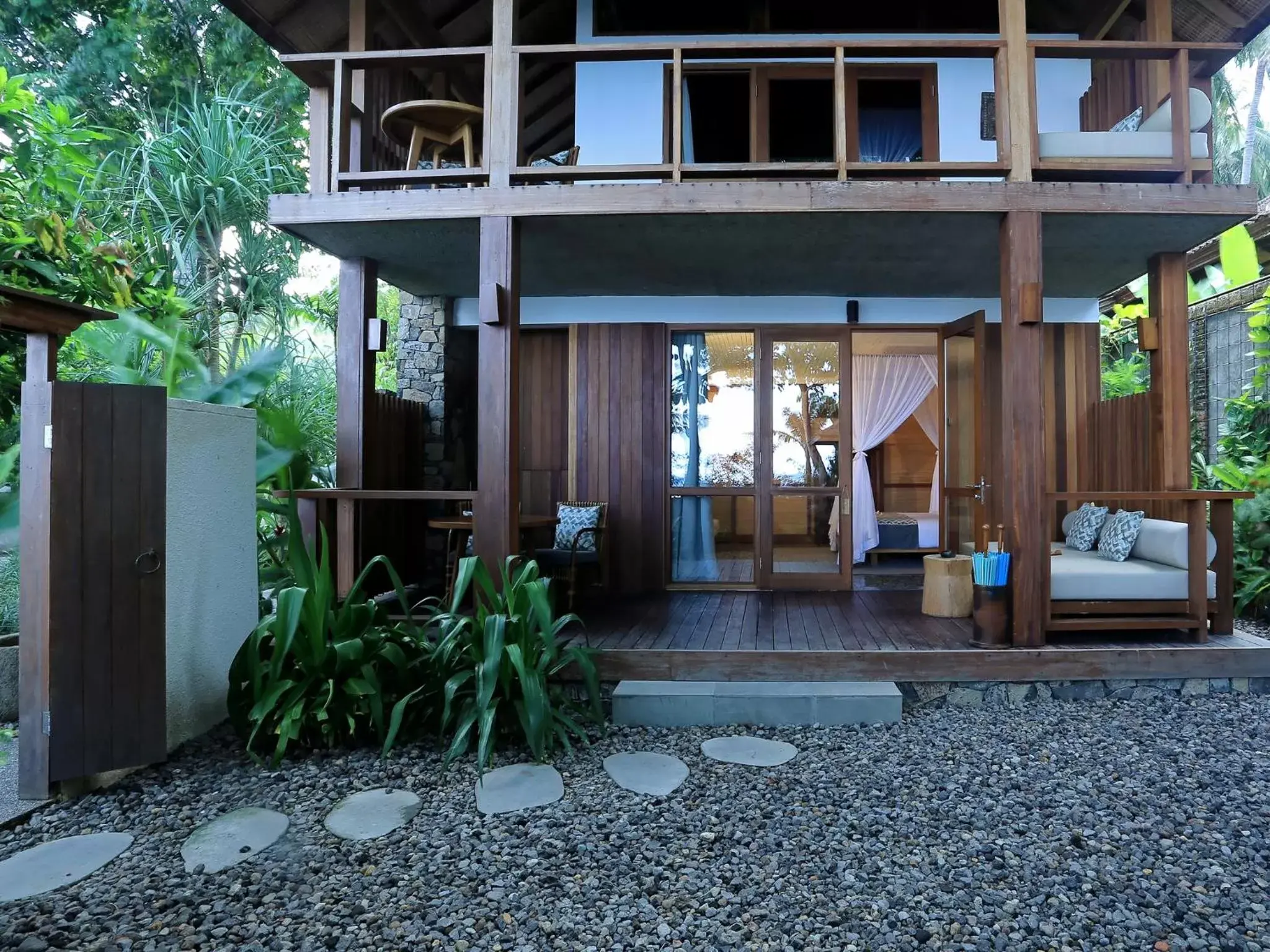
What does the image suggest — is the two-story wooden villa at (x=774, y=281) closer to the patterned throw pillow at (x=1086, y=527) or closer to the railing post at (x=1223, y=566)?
the railing post at (x=1223, y=566)

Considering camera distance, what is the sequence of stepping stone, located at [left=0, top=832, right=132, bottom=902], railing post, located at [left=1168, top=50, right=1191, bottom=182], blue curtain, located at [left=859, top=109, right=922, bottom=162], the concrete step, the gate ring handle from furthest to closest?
1. blue curtain, located at [left=859, top=109, right=922, bottom=162]
2. railing post, located at [left=1168, top=50, right=1191, bottom=182]
3. the concrete step
4. the gate ring handle
5. stepping stone, located at [left=0, top=832, right=132, bottom=902]

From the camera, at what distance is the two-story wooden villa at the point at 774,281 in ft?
14.3

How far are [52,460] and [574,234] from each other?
302 centimetres

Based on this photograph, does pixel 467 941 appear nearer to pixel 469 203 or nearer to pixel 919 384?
pixel 469 203

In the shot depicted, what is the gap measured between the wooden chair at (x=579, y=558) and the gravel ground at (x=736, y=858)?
2.11 meters

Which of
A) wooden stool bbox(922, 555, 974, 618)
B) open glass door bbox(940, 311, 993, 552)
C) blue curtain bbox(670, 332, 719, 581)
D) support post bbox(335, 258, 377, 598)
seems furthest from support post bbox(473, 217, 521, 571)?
open glass door bbox(940, 311, 993, 552)

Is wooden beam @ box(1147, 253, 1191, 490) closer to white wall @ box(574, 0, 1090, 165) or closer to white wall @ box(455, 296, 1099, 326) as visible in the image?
white wall @ box(455, 296, 1099, 326)

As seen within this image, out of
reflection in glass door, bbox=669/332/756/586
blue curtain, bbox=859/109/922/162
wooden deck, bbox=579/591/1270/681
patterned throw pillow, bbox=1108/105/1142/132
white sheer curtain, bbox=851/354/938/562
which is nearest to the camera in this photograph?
wooden deck, bbox=579/591/1270/681

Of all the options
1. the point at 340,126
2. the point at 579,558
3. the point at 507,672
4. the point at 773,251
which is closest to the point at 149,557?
the point at 507,672

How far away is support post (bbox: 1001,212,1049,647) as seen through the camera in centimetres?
425

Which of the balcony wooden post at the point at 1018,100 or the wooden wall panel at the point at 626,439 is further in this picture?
the wooden wall panel at the point at 626,439

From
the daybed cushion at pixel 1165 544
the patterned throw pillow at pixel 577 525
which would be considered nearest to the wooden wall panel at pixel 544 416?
the patterned throw pillow at pixel 577 525

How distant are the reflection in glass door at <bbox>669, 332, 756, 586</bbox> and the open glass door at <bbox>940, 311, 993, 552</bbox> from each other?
4.98 feet

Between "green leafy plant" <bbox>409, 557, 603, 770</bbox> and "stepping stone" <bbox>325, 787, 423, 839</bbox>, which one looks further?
"green leafy plant" <bbox>409, 557, 603, 770</bbox>
